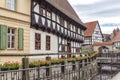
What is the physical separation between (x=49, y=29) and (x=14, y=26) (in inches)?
226

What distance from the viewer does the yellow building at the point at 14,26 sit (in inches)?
632

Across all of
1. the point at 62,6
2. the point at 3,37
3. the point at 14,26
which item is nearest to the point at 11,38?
the point at 14,26

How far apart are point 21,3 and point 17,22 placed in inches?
58.2

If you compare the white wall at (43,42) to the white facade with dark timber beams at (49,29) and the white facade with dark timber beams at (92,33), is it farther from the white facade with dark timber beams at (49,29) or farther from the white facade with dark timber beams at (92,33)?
the white facade with dark timber beams at (92,33)

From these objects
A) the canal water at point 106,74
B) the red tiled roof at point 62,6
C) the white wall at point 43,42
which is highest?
the red tiled roof at point 62,6

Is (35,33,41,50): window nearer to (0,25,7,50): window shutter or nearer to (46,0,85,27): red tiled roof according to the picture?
(46,0,85,27): red tiled roof

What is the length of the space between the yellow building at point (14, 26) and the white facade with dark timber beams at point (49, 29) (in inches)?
33.8

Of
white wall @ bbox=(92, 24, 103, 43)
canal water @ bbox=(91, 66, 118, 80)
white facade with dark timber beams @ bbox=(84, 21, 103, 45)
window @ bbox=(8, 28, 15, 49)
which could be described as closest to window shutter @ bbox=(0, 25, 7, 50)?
window @ bbox=(8, 28, 15, 49)

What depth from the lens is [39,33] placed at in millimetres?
20969

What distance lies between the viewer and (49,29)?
73.9 ft

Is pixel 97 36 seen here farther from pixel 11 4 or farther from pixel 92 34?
pixel 11 4

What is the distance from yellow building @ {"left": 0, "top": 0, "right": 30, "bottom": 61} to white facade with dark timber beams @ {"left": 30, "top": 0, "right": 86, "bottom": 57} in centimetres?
86

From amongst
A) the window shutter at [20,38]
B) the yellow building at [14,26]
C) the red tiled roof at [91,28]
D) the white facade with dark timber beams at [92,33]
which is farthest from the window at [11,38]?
the red tiled roof at [91,28]

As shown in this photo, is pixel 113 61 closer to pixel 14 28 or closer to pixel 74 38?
pixel 74 38
